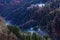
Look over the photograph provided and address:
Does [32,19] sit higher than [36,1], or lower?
lower

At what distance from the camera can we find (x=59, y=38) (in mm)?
35719

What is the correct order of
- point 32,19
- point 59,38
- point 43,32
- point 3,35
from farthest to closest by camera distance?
point 32,19, point 43,32, point 59,38, point 3,35

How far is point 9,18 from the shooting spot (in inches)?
2282

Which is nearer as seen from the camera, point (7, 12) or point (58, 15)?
point (58, 15)

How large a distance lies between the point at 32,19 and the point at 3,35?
2688 cm

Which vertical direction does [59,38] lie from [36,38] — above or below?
below

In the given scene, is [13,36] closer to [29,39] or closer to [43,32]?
[29,39]

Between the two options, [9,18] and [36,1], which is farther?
[36,1]

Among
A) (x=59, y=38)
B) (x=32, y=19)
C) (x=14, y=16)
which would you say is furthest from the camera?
(x=14, y=16)

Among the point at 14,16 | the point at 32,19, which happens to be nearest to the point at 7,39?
the point at 32,19

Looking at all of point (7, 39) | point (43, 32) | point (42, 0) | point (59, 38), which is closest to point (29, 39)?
point (7, 39)

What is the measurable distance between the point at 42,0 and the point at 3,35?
42.0 metres

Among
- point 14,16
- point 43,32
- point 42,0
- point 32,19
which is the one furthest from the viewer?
point 42,0

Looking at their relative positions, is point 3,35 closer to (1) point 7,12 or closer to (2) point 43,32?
(2) point 43,32
